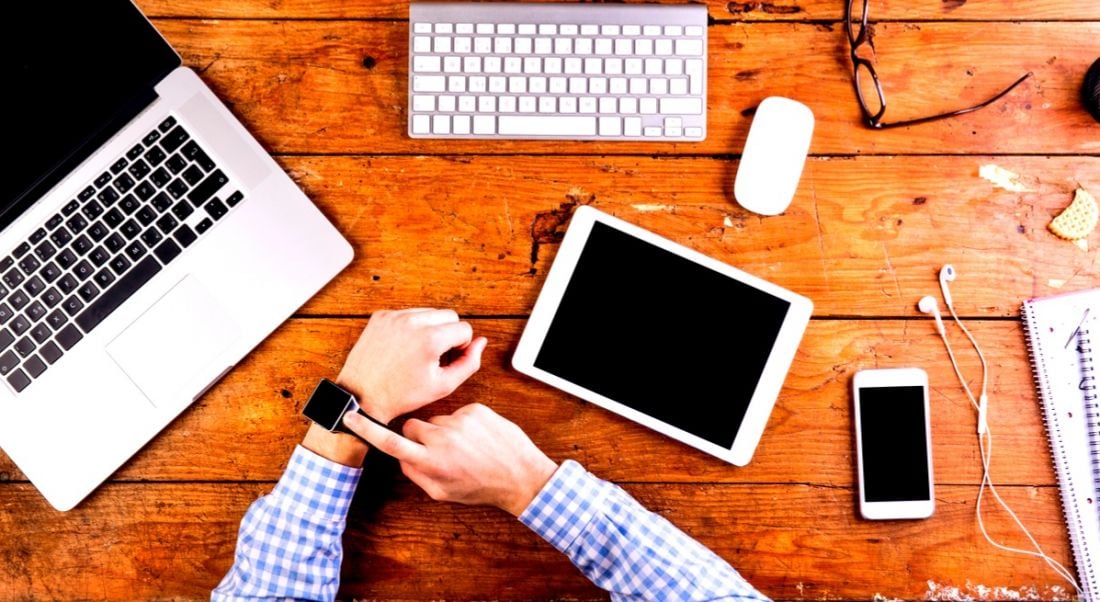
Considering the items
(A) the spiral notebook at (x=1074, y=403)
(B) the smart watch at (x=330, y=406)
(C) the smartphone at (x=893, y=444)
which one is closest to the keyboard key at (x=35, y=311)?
(B) the smart watch at (x=330, y=406)

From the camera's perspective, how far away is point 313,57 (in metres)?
0.96

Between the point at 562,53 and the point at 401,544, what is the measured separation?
26.5 inches

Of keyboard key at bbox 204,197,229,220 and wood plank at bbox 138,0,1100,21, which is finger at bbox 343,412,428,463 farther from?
wood plank at bbox 138,0,1100,21

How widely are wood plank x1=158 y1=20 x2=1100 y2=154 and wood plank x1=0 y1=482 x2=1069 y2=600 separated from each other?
0.45 meters

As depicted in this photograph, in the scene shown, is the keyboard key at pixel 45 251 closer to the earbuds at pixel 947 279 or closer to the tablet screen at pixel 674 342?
the tablet screen at pixel 674 342

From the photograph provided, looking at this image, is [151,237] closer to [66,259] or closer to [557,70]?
[66,259]

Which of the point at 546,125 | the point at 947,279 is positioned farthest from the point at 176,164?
the point at 947,279

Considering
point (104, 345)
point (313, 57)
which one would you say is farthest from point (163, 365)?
point (313, 57)

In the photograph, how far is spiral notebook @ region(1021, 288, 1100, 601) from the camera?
0.90 m

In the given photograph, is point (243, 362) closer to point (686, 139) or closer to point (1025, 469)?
point (686, 139)

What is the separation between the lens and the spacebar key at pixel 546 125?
0.93 metres

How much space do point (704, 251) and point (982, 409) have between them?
411 millimetres

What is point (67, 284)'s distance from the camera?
Answer: 848 mm

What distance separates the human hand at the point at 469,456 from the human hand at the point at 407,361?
0.04 m
